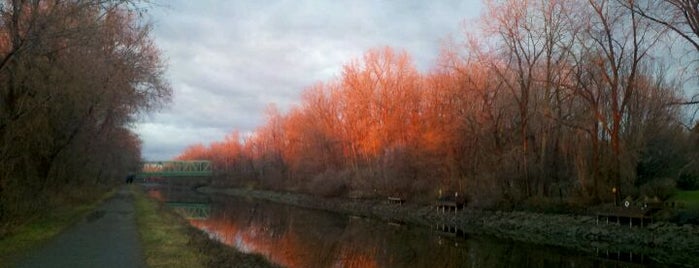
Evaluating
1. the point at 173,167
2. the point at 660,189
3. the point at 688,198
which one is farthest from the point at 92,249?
the point at 173,167

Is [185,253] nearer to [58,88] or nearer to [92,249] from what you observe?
[92,249]

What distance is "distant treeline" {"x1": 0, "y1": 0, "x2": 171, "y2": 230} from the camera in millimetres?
13618

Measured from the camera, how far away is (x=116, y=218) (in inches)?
1059

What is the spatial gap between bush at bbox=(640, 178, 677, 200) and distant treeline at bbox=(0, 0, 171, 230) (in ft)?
83.8

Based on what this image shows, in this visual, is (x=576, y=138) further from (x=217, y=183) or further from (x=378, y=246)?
(x=217, y=183)

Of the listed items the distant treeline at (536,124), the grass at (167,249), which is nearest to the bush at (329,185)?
the distant treeline at (536,124)

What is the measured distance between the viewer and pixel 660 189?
28.8 metres

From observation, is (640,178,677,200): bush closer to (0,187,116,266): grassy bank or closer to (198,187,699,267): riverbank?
(198,187,699,267): riverbank

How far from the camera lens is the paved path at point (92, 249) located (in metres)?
13.2

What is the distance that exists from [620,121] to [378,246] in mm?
15186

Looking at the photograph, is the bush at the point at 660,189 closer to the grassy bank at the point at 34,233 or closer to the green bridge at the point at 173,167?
the grassy bank at the point at 34,233

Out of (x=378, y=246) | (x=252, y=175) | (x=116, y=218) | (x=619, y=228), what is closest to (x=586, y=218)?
(x=619, y=228)

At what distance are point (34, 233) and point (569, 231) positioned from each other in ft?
77.7

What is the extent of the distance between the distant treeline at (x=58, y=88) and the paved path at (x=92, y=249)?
165cm
